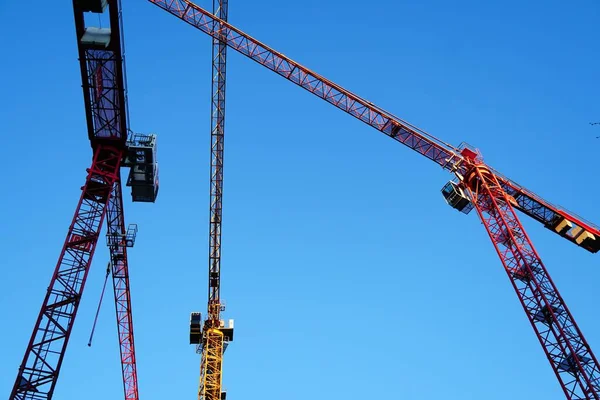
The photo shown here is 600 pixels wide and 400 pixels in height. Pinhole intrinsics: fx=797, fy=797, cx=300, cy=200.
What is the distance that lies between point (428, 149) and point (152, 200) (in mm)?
25014

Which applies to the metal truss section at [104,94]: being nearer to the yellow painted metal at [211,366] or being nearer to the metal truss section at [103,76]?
the metal truss section at [103,76]

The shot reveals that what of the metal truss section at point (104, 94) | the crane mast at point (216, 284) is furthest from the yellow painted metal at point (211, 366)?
the metal truss section at point (104, 94)

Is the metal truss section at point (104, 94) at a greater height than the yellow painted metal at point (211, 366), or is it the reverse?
the yellow painted metal at point (211, 366)

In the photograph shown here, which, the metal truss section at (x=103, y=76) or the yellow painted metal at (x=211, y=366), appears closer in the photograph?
the metal truss section at (x=103, y=76)

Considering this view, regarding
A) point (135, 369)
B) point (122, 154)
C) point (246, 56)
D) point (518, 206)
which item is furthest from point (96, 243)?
point (518, 206)

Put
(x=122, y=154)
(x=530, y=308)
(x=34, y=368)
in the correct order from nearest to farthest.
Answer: (x=34, y=368), (x=122, y=154), (x=530, y=308)

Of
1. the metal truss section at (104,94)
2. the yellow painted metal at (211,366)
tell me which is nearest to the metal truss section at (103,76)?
the metal truss section at (104,94)

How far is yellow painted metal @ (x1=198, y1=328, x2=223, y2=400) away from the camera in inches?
3078

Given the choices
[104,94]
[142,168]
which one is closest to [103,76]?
[104,94]

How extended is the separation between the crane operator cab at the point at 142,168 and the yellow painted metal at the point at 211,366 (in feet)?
96.3

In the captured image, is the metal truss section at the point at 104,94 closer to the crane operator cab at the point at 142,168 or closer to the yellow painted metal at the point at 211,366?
the crane operator cab at the point at 142,168

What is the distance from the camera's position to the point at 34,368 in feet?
145

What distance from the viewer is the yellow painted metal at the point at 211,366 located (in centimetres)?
7819

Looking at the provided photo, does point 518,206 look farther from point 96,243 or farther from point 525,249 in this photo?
point 96,243
